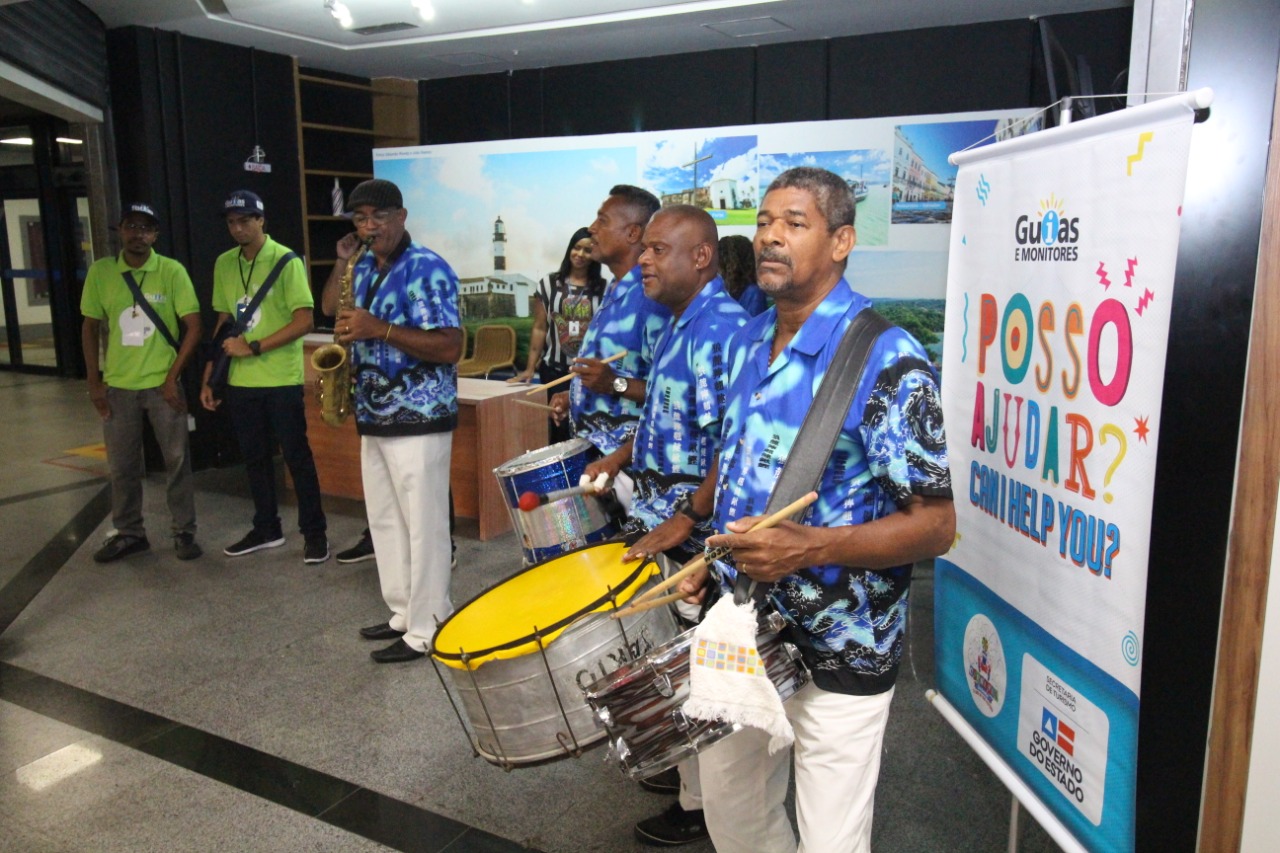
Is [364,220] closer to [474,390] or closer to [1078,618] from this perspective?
[474,390]

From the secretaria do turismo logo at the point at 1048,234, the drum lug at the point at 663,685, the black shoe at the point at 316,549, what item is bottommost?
the black shoe at the point at 316,549

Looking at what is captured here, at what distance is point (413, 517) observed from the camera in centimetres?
355

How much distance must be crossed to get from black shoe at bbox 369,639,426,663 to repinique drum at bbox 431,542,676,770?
175 centimetres

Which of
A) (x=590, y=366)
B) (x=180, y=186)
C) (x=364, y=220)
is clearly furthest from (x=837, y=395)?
(x=180, y=186)

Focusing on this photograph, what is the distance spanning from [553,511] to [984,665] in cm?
114

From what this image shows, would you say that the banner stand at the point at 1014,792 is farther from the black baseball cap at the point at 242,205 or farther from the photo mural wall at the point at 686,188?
the photo mural wall at the point at 686,188

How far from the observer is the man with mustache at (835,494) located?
164 cm

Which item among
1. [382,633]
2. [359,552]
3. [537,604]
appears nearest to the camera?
[537,604]

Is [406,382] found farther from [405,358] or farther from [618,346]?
[618,346]

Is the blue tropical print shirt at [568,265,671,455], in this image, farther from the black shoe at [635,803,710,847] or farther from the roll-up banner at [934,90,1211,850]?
the black shoe at [635,803,710,847]

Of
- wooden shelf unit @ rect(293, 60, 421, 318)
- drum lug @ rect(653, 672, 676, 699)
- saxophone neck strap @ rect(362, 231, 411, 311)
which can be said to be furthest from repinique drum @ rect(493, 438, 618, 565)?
wooden shelf unit @ rect(293, 60, 421, 318)

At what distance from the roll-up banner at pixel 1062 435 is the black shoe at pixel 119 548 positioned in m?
4.24

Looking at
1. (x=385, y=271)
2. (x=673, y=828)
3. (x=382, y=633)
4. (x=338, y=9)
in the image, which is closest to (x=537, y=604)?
(x=673, y=828)

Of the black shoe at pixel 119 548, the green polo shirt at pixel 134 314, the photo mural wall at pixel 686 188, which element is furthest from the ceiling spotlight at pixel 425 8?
the black shoe at pixel 119 548
